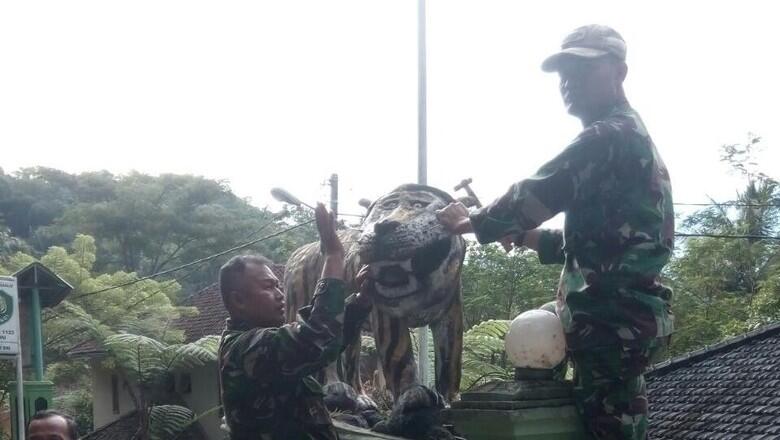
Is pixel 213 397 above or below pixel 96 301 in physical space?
below

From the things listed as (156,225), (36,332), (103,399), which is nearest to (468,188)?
(36,332)

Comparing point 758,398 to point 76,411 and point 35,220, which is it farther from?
point 35,220

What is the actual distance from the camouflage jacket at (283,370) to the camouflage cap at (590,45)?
→ 1.32 m

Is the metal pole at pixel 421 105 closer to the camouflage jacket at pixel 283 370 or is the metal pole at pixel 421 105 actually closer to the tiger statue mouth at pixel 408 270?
the tiger statue mouth at pixel 408 270

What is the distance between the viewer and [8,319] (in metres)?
10.3

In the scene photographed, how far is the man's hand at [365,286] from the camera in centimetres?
494

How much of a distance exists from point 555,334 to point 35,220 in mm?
39389

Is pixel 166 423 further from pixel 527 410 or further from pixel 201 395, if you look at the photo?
pixel 527 410

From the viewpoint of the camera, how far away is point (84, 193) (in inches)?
1527

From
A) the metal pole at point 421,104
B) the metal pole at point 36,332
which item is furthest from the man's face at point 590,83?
the metal pole at point 36,332

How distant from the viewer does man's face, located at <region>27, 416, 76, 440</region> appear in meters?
4.61

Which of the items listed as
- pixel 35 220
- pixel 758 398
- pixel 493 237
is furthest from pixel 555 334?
pixel 35 220

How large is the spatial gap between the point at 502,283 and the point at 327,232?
695 inches

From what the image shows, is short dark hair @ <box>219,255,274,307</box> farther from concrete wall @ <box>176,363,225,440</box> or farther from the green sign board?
concrete wall @ <box>176,363,225,440</box>
